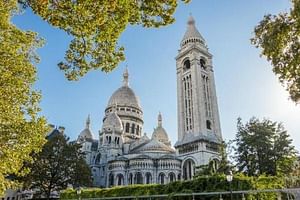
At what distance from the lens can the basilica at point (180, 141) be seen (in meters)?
59.8

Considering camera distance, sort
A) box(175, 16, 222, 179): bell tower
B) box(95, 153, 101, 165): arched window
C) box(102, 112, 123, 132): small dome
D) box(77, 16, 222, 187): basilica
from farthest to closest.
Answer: box(102, 112, 123, 132): small dome, box(95, 153, 101, 165): arched window, box(77, 16, 222, 187): basilica, box(175, 16, 222, 179): bell tower

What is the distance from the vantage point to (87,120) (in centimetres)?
8581

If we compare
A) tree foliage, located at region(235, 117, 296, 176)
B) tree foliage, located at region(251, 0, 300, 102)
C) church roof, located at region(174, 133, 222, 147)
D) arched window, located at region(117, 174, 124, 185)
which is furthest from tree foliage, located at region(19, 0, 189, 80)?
arched window, located at region(117, 174, 124, 185)

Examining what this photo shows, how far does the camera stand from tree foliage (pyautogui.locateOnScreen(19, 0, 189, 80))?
25.2 feet

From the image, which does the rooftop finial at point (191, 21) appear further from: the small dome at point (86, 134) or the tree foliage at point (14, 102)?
the tree foliage at point (14, 102)

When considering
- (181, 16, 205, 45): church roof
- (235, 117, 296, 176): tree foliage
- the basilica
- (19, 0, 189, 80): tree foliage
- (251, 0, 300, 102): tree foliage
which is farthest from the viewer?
(181, 16, 205, 45): church roof

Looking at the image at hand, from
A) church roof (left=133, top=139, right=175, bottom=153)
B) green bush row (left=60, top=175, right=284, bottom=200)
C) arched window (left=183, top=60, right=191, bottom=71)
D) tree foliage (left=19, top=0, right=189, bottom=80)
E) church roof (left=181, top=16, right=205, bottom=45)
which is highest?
church roof (left=181, top=16, right=205, bottom=45)

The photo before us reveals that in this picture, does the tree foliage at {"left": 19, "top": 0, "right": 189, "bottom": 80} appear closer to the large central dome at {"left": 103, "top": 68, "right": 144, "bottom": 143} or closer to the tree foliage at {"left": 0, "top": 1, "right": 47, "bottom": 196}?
the tree foliage at {"left": 0, "top": 1, "right": 47, "bottom": 196}

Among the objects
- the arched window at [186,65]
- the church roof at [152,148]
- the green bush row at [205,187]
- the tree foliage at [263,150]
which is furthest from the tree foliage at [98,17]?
the arched window at [186,65]

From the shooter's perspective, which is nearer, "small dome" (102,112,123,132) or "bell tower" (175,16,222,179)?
"bell tower" (175,16,222,179)

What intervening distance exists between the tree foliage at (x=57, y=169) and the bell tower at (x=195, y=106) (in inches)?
Answer: 1016

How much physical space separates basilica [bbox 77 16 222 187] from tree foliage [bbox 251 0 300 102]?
44.2 metres

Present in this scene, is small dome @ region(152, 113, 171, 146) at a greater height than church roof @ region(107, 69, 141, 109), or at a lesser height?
lesser

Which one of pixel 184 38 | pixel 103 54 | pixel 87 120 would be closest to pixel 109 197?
pixel 103 54
